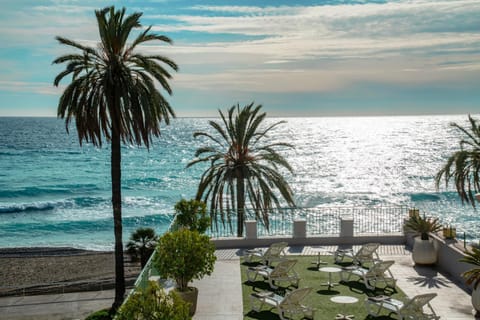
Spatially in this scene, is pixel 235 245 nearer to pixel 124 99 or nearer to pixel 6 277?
pixel 124 99

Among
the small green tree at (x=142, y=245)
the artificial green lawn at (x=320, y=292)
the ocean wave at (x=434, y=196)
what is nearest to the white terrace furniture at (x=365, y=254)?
the artificial green lawn at (x=320, y=292)

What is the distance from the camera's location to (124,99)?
2033 centimetres

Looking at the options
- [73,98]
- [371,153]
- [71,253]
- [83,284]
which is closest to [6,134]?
[371,153]

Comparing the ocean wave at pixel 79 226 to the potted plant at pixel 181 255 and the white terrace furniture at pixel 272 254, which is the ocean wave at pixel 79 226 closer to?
the white terrace furniture at pixel 272 254

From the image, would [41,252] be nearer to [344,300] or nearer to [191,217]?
[191,217]

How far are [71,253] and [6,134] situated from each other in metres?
146

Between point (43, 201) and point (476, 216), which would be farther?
point (43, 201)

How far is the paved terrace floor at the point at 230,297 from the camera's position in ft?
52.2

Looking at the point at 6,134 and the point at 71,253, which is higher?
the point at 6,134

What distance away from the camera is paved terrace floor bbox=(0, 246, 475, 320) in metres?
15.9

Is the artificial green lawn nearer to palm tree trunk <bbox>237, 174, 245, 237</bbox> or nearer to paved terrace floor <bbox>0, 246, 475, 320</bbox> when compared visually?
paved terrace floor <bbox>0, 246, 475, 320</bbox>

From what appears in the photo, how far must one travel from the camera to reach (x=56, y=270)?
1474 inches

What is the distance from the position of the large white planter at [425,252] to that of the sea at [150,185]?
28.5m

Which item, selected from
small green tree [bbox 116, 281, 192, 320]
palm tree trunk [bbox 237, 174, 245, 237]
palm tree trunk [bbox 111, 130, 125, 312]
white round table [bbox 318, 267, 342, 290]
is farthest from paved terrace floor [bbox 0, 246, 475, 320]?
small green tree [bbox 116, 281, 192, 320]
